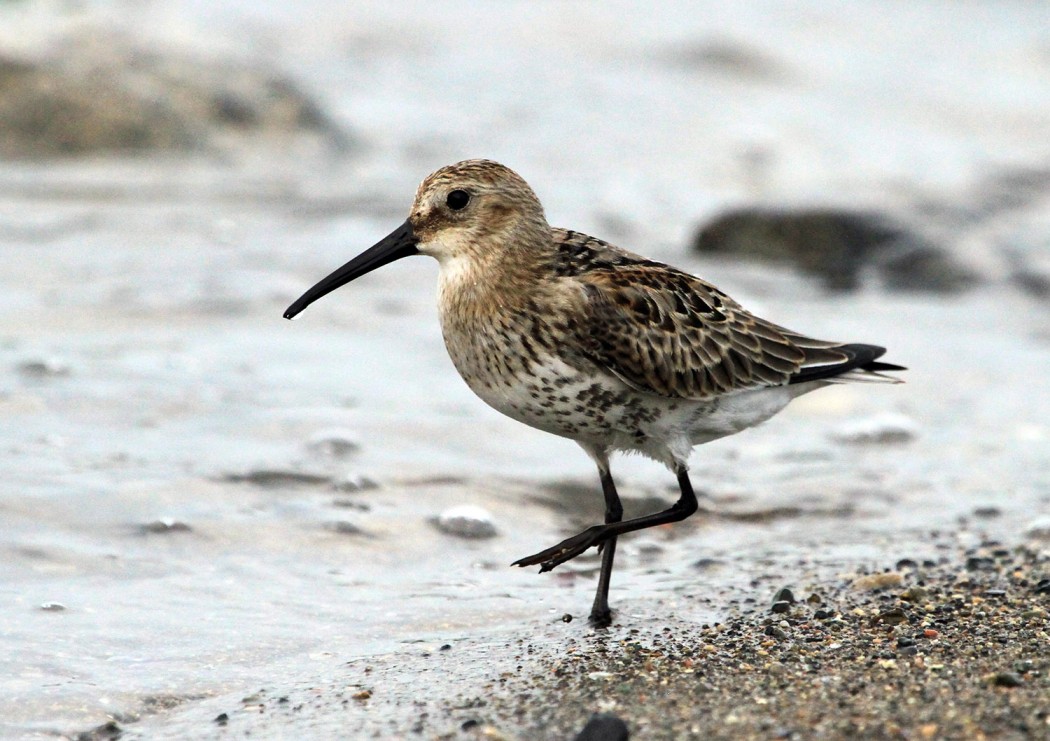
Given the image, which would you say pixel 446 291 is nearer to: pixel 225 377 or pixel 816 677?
pixel 816 677

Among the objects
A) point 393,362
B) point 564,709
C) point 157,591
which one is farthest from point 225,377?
point 564,709

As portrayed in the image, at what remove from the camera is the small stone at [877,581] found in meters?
5.75

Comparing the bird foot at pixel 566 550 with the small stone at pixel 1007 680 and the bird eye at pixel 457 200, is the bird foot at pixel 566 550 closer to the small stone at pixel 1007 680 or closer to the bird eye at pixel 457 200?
the bird eye at pixel 457 200

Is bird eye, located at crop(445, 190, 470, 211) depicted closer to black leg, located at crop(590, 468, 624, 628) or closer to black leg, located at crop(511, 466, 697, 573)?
black leg, located at crop(590, 468, 624, 628)

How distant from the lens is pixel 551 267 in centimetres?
539

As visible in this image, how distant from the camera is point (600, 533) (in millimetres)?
5469

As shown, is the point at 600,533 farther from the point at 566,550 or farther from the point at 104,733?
the point at 104,733

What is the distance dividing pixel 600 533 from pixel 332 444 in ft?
7.78

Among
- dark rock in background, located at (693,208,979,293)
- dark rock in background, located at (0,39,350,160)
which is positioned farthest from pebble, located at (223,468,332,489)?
dark rock in background, located at (0,39,350,160)

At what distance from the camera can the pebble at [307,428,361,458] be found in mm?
7391

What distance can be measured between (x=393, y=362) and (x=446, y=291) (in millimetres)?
3485

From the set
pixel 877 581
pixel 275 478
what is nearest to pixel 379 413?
pixel 275 478

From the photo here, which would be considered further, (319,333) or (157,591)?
(319,333)

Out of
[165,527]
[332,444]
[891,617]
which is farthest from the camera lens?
[332,444]
